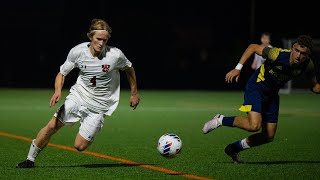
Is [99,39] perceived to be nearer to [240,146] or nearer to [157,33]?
[240,146]

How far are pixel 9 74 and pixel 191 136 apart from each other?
22632mm

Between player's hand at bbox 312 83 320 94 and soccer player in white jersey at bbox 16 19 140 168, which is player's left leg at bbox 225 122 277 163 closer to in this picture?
player's hand at bbox 312 83 320 94

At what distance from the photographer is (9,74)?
119ft

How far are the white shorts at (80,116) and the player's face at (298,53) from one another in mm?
2465

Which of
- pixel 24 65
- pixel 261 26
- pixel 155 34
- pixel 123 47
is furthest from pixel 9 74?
pixel 261 26

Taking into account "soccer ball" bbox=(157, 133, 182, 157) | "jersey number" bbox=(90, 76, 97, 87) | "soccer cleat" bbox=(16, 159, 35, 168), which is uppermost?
"jersey number" bbox=(90, 76, 97, 87)

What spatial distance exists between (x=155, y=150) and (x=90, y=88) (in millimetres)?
2368

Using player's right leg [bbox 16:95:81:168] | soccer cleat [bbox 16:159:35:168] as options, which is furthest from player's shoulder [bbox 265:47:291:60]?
soccer cleat [bbox 16:159:35:168]

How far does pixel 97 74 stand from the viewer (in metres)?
10.4

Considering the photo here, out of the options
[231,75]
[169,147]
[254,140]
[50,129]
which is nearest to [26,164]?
[50,129]

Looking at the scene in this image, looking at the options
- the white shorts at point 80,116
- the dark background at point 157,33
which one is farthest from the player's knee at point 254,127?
the dark background at point 157,33

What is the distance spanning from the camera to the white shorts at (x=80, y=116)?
10266mm

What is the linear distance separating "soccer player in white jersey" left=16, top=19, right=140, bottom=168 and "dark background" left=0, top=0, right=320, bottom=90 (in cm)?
2233

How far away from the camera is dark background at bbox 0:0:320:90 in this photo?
37.2 m
